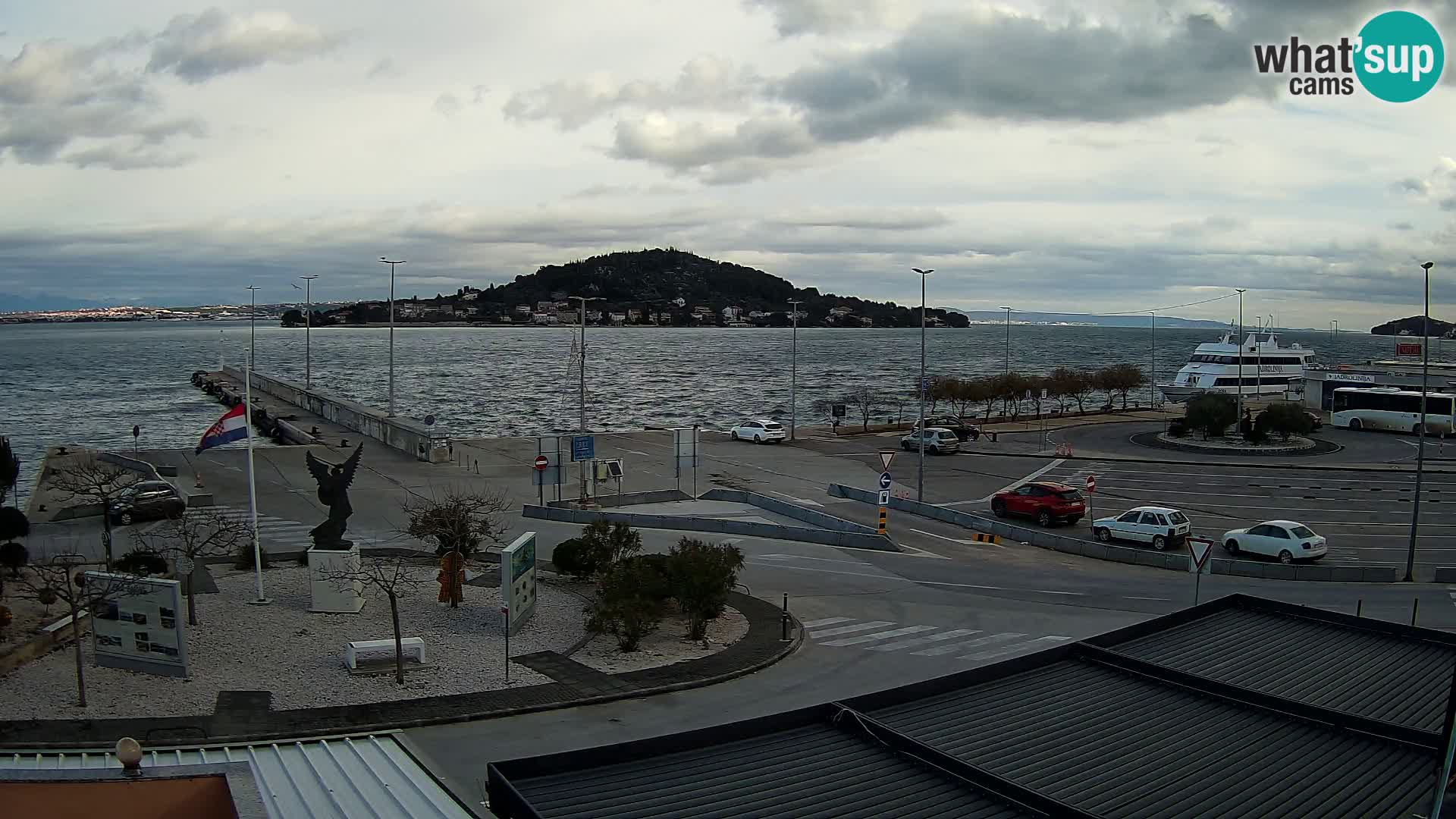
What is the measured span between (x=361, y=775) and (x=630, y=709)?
732cm

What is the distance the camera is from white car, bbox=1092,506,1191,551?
32438 mm

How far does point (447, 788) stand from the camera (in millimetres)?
10930

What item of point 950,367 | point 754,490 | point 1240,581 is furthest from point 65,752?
point 950,367

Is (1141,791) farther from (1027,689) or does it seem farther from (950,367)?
(950,367)

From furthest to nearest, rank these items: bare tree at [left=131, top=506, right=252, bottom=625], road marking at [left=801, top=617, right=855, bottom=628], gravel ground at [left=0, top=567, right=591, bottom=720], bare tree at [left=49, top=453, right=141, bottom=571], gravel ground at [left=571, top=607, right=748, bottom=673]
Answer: bare tree at [left=49, top=453, right=141, bottom=571], road marking at [left=801, top=617, right=855, bottom=628], bare tree at [left=131, top=506, right=252, bottom=625], gravel ground at [left=571, top=607, right=748, bottom=673], gravel ground at [left=0, top=567, right=591, bottom=720]

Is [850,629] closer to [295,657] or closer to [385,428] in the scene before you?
[295,657]

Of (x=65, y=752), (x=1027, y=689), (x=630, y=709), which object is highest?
(x=1027, y=689)

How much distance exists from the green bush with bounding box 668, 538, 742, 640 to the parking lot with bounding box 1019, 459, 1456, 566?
18.1 metres

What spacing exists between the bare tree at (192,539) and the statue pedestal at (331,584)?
2.16 metres

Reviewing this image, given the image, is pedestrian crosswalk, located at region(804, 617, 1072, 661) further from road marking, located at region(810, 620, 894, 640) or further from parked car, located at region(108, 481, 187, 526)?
parked car, located at region(108, 481, 187, 526)

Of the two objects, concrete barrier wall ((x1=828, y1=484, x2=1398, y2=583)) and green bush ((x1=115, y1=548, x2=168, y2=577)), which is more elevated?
green bush ((x1=115, y1=548, x2=168, y2=577))

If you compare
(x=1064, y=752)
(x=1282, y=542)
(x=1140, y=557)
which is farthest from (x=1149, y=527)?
(x=1064, y=752)

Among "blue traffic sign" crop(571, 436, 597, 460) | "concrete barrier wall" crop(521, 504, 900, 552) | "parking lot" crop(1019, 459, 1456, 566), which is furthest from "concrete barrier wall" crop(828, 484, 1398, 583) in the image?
"blue traffic sign" crop(571, 436, 597, 460)

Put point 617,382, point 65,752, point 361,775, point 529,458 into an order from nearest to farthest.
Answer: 1. point 361,775
2. point 65,752
3. point 529,458
4. point 617,382
